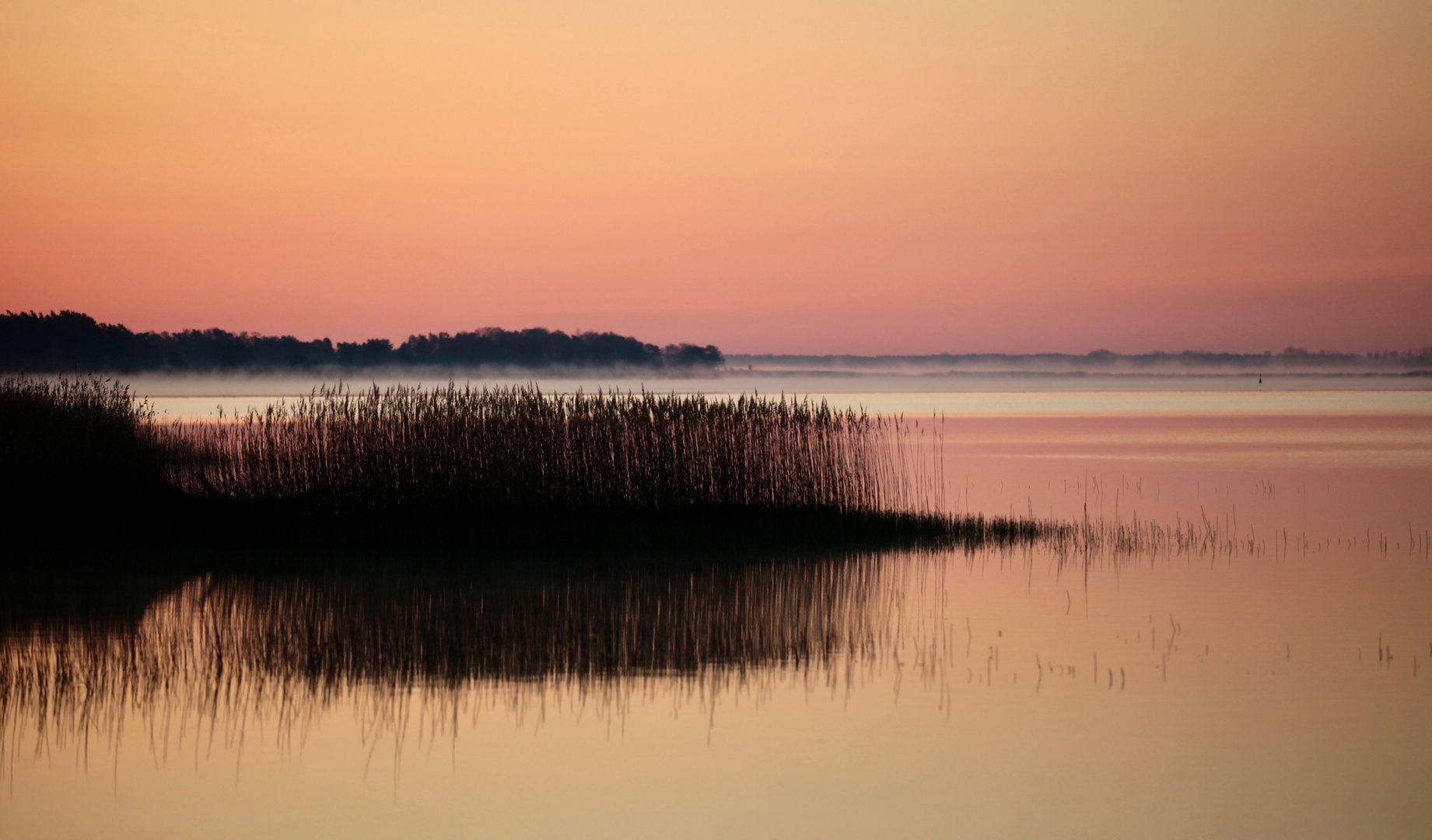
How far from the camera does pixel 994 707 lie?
6.75m

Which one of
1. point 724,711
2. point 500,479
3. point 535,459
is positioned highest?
point 535,459

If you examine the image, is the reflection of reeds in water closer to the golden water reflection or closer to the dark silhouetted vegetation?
the golden water reflection

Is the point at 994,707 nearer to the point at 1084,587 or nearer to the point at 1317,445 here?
the point at 1084,587

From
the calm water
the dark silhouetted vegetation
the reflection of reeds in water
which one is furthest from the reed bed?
the reflection of reeds in water

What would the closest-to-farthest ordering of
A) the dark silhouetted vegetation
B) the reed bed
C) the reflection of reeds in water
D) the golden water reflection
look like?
the golden water reflection → the reflection of reeds in water → the dark silhouetted vegetation → the reed bed

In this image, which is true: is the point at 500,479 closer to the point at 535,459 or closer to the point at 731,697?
the point at 535,459

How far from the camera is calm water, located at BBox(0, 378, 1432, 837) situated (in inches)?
208

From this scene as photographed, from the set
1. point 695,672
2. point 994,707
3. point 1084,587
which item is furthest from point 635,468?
point 994,707

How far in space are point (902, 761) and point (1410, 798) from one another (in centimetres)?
212

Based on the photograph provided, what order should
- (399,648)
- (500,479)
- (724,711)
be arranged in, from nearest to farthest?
1. (724,711)
2. (399,648)
3. (500,479)

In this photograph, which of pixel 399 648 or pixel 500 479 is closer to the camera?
pixel 399 648

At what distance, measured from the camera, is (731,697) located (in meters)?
6.88

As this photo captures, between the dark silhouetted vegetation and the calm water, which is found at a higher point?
the dark silhouetted vegetation

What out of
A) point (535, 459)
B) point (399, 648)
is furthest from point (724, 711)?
point (535, 459)
